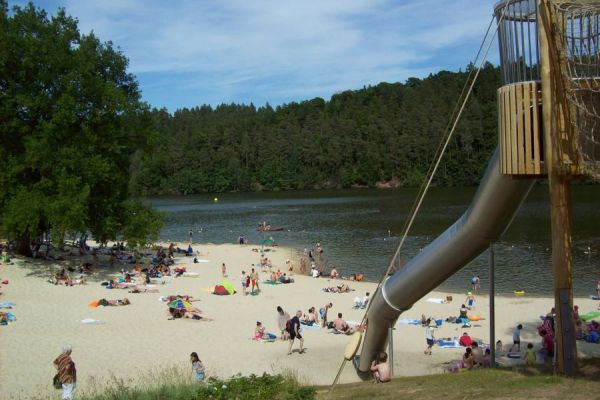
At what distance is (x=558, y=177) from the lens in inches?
327

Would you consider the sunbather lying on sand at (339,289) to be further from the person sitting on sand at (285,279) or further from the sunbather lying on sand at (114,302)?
the sunbather lying on sand at (114,302)

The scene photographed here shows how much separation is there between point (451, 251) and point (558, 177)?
3221 mm

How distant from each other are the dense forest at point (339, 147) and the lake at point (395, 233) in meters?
36.3

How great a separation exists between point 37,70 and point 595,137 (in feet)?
88.0

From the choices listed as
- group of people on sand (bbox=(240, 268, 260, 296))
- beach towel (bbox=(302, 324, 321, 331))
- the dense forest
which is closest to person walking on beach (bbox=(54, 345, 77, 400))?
beach towel (bbox=(302, 324, 321, 331))

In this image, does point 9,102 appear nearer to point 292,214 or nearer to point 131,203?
point 131,203

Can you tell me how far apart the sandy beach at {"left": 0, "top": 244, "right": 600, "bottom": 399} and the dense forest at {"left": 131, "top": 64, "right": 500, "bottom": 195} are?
322ft

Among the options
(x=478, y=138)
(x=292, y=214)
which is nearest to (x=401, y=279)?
(x=292, y=214)

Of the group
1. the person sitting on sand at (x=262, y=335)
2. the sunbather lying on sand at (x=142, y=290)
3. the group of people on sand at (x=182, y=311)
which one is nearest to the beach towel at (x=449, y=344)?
the person sitting on sand at (x=262, y=335)

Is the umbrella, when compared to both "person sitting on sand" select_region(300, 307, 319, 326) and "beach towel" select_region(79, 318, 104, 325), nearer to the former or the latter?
"beach towel" select_region(79, 318, 104, 325)

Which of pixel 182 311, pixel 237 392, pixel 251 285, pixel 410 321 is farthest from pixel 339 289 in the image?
pixel 237 392

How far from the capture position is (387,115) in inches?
5650

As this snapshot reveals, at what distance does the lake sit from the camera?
103ft

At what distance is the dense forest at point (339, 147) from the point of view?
12431cm
